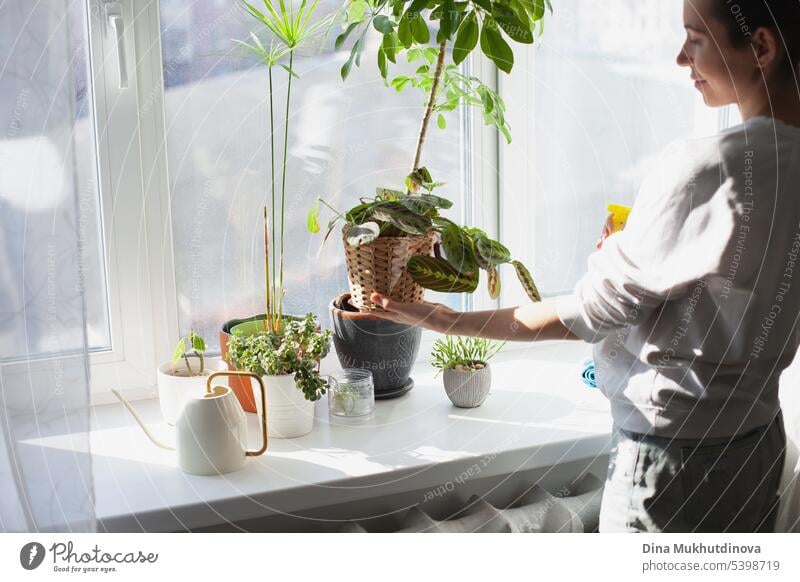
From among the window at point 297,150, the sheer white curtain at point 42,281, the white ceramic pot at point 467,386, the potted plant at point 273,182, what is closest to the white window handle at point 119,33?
the window at point 297,150

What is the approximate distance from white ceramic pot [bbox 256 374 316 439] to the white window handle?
0.47 m

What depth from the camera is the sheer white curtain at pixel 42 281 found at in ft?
2.54

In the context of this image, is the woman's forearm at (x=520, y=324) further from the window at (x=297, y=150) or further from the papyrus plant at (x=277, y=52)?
the window at (x=297, y=150)

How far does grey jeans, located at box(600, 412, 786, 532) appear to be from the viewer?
34.7 inches

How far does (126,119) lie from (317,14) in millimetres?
327

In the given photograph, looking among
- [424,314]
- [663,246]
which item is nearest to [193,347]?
[424,314]

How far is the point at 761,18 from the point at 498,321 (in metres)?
0.40

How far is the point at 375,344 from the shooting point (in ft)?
3.76

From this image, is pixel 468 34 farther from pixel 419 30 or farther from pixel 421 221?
pixel 421 221

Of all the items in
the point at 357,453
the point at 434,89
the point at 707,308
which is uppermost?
the point at 434,89

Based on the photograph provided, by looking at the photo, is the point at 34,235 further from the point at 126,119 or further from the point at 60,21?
the point at 126,119

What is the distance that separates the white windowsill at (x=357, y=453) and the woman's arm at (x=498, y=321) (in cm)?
20
